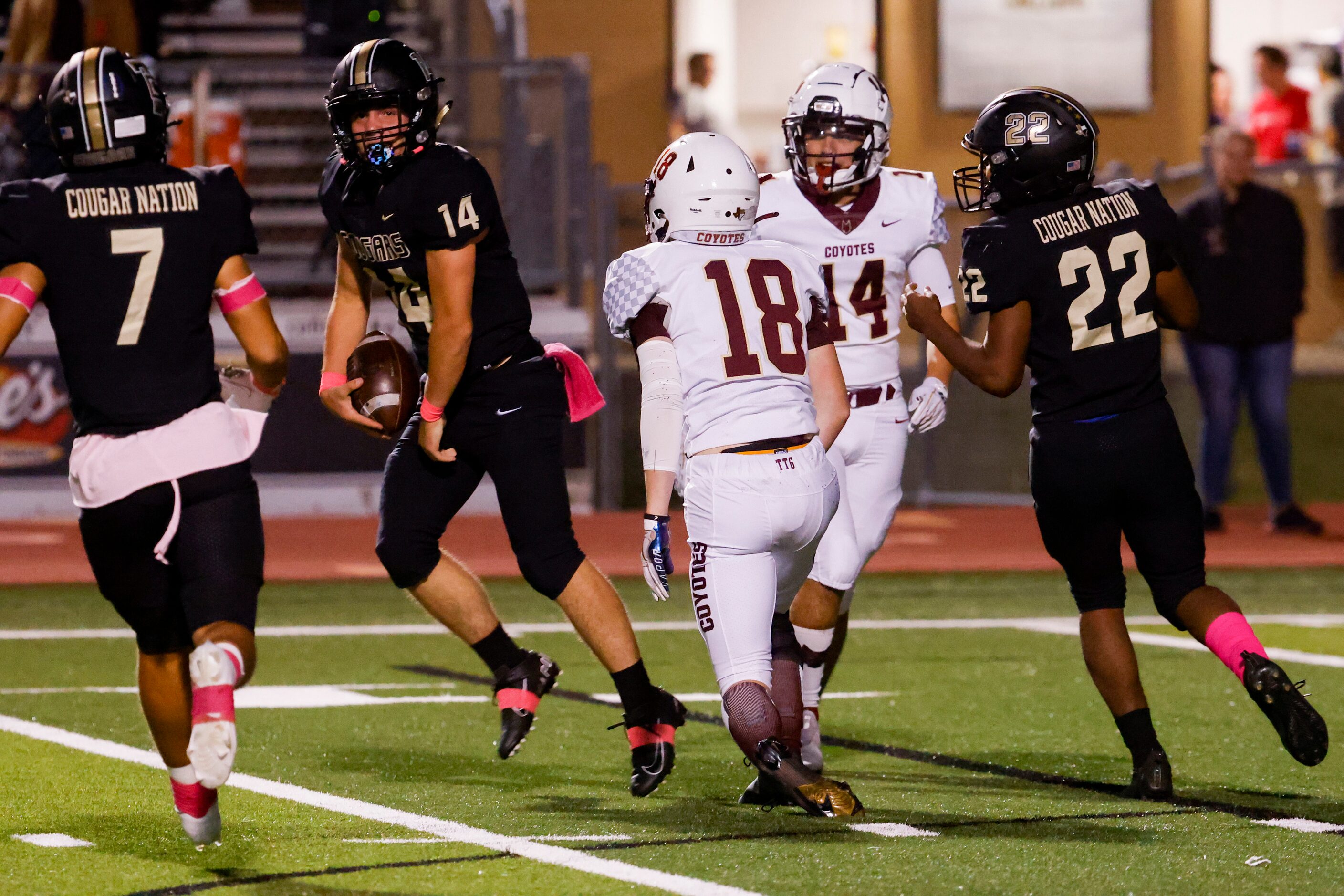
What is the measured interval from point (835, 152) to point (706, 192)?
967mm

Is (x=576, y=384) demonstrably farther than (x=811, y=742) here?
Yes

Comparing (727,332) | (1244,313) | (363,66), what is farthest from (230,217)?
(1244,313)

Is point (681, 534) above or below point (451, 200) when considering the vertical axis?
below

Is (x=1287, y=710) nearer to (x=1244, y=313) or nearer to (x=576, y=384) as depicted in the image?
(x=576, y=384)

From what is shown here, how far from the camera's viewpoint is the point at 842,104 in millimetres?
6199

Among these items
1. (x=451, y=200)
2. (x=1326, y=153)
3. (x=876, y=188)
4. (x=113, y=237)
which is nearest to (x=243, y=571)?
(x=113, y=237)

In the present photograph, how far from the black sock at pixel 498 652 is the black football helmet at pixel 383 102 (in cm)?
138

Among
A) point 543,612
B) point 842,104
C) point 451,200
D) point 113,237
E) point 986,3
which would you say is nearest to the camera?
point 113,237

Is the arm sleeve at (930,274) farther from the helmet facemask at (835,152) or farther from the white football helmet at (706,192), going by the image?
the white football helmet at (706,192)

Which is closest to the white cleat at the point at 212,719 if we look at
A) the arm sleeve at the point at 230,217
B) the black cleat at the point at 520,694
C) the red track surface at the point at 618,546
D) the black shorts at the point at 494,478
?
the arm sleeve at the point at 230,217

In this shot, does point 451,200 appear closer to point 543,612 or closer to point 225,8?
point 543,612

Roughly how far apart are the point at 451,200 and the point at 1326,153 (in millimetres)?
12994

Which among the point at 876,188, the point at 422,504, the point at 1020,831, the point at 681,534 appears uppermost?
the point at 876,188

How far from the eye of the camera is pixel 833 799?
5.31 m
